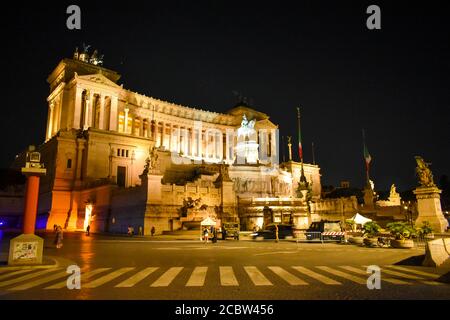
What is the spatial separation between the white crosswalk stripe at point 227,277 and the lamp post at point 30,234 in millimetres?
7898

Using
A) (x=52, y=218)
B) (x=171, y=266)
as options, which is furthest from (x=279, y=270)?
(x=52, y=218)

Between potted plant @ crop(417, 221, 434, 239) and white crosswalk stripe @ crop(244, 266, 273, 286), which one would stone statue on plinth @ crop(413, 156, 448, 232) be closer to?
potted plant @ crop(417, 221, 434, 239)

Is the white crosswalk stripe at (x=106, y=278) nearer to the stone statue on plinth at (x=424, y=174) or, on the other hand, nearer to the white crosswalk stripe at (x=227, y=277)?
the white crosswalk stripe at (x=227, y=277)

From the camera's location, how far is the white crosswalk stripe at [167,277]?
10.1m

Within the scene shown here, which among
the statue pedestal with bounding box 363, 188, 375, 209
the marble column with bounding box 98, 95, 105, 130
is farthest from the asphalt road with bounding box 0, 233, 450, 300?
the marble column with bounding box 98, 95, 105, 130

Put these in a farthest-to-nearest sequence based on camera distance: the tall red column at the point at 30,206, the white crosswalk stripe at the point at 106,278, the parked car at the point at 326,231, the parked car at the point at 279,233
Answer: the parked car at the point at 279,233 < the parked car at the point at 326,231 < the tall red column at the point at 30,206 < the white crosswalk stripe at the point at 106,278

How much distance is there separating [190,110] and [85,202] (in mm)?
52887

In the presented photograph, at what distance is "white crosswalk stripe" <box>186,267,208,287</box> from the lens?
10.1 meters

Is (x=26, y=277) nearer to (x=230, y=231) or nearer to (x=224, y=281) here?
(x=224, y=281)

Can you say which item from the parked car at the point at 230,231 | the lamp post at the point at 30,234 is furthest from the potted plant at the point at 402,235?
the lamp post at the point at 30,234

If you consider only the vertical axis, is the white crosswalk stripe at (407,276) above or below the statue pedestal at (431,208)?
below

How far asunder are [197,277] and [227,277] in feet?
3.24

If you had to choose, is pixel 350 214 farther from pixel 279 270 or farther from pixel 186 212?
pixel 279 270

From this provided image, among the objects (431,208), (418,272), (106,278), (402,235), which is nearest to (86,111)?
(431,208)
